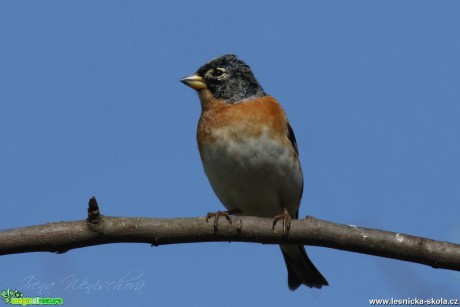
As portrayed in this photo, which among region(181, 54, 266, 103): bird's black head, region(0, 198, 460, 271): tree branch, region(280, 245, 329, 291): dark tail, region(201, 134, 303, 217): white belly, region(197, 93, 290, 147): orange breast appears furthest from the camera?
region(280, 245, 329, 291): dark tail

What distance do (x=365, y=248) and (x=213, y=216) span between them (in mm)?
1330

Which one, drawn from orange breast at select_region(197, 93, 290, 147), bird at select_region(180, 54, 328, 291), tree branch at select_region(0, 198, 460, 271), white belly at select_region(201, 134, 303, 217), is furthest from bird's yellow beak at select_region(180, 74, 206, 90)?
tree branch at select_region(0, 198, 460, 271)

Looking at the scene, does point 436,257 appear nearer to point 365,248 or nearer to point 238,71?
point 365,248

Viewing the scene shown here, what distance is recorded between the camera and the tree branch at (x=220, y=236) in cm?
505

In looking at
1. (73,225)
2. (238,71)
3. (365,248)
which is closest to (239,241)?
(365,248)

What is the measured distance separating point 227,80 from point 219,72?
0.62 feet

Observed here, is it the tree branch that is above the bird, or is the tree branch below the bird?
below

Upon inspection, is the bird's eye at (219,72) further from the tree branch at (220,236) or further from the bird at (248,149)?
the tree branch at (220,236)

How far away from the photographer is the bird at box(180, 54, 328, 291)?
799 cm

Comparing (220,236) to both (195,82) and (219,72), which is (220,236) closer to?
(195,82)

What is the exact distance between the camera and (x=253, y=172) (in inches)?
314

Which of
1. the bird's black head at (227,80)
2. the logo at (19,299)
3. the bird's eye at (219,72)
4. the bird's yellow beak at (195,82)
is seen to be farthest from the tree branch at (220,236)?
the bird's eye at (219,72)

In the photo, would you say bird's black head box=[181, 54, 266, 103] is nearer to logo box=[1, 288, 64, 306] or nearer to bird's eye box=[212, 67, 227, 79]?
bird's eye box=[212, 67, 227, 79]

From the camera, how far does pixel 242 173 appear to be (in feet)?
26.3
